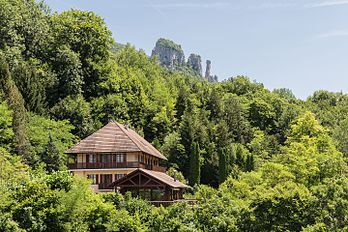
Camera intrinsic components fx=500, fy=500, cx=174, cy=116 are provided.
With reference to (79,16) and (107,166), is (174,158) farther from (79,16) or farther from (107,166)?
(79,16)

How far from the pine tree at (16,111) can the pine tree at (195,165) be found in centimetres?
2078

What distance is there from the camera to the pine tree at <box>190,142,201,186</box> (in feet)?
204

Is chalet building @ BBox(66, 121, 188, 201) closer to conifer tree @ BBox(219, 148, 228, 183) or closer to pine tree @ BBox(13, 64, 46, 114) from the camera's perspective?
pine tree @ BBox(13, 64, 46, 114)

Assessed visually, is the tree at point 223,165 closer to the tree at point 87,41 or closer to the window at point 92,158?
the window at point 92,158

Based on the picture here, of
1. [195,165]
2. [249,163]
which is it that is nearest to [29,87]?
[195,165]

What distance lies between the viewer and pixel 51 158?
174ft

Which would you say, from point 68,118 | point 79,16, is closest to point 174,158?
point 68,118

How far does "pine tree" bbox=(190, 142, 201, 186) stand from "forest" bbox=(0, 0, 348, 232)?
0.43 feet

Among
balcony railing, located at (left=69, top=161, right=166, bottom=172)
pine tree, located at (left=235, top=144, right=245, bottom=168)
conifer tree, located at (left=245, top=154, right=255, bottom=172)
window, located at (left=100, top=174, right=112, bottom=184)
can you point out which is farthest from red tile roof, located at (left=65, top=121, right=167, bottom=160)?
pine tree, located at (left=235, top=144, right=245, bottom=168)

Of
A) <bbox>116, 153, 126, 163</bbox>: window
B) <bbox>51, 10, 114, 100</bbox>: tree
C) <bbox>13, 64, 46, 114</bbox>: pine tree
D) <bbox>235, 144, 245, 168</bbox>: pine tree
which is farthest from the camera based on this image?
<bbox>51, 10, 114, 100</bbox>: tree

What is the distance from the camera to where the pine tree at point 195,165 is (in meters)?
62.2

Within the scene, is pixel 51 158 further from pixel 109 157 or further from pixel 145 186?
pixel 145 186

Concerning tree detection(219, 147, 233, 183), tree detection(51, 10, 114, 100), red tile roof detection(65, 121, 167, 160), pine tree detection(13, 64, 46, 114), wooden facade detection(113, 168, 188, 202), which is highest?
tree detection(51, 10, 114, 100)

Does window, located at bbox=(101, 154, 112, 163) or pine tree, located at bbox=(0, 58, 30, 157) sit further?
pine tree, located at bbox=(0, 58, 30, 157)
